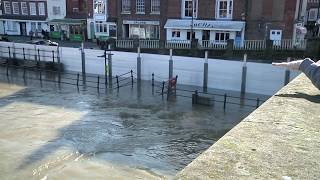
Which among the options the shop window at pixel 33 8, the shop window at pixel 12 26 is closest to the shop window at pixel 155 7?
the shop window at pixel 33 8

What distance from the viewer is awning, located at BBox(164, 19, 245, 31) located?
117ft

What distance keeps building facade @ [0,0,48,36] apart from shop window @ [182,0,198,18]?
66.3ft

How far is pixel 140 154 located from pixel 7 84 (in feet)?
56.3

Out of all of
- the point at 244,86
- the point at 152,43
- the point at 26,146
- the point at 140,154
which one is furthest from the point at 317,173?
the point at 152,43

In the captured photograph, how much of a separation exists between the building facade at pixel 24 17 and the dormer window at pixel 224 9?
925 inches

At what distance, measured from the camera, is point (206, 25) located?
3678cm

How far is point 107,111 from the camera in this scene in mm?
21625

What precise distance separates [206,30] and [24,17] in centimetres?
2635

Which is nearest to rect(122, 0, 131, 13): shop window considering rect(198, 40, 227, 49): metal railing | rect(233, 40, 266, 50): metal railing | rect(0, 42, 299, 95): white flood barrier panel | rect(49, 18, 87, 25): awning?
rect(49, 18, 87, 25): awning

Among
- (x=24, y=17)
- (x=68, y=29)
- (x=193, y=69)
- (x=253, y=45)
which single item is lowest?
(x=193, y=69)

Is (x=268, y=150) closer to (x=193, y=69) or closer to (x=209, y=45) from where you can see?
(x=193, y=69)

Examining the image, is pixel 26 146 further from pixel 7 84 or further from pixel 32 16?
pixel 32 16

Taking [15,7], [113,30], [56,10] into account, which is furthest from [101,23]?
[15,7]

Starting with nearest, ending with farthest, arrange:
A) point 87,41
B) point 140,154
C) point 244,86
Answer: point 140,154 < point 244,86 < point 87,41
